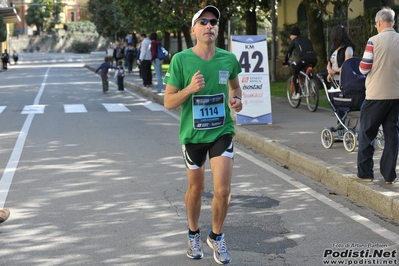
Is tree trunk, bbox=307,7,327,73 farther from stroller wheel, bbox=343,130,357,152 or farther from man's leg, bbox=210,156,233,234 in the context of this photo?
man's leg, bbox=210,156,233,234

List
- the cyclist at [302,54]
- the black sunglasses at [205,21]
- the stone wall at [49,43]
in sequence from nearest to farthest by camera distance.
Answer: the black sunglasses at [205,21] < the cyclist at [302,54] < the stone wall at [49,43]

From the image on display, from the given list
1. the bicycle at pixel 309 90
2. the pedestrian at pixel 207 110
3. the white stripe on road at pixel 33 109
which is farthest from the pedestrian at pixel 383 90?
the white stripe on road at pixel 33 109

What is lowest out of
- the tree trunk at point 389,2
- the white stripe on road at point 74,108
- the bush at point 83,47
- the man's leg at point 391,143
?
the bush at point 83,47

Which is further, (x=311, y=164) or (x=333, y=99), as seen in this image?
(x=333, y=99)

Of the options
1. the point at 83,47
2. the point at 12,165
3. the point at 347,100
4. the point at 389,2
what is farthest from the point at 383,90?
the point at 83,47

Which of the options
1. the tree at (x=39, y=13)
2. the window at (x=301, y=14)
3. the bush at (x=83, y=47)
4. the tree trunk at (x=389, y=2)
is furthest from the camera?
the tree at (x=39, y=13)

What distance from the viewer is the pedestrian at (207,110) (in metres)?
6.18

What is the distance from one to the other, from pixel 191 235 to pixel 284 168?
199 inches

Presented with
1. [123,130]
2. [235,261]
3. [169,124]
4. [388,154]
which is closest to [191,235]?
[235,261]

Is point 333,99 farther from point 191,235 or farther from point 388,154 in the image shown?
point 191,235

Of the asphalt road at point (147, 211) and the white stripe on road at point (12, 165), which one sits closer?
the asphalt road at point (147, 211)

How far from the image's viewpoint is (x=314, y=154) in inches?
448

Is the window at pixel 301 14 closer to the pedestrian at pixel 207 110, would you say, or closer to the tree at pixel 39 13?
the pedestrian at pixel 207 110

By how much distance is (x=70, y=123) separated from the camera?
1767 centimetres
